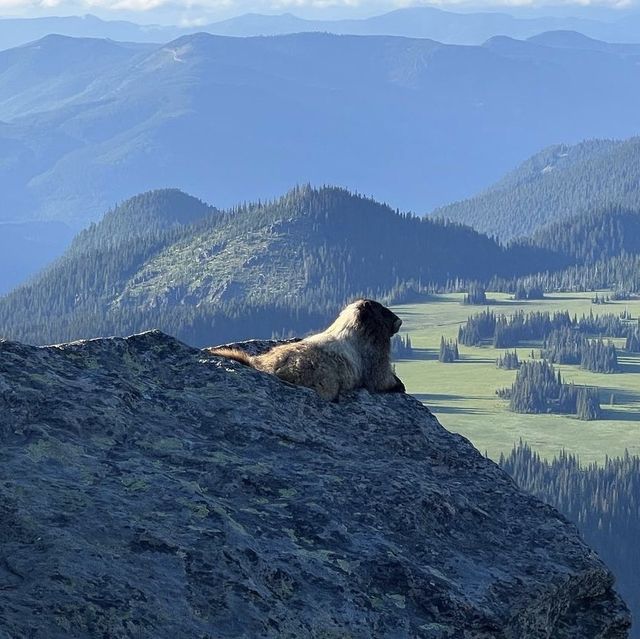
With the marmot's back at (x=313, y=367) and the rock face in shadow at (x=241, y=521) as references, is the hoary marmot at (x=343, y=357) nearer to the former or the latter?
the marmot's back at (x=313, y=367)

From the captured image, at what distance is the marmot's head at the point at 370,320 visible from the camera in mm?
19156

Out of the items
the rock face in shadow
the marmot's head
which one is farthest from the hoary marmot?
the rock face in shadow

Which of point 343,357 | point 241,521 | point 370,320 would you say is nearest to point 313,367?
point 343,357

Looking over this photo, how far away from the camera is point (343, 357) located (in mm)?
17438

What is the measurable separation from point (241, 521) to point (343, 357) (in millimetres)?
6399

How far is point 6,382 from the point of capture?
12.2 metres

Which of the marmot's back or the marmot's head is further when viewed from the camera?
the marmot's head

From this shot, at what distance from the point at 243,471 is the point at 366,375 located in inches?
214

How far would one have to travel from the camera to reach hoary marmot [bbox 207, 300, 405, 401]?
16203 mm

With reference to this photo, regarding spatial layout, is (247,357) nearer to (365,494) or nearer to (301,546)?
(365,494)

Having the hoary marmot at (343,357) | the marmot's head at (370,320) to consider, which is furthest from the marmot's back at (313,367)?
the marmot's head at (370,320)

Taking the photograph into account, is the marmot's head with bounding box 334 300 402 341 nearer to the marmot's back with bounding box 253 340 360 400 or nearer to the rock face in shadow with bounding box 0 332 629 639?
the marmot's back with bounding box 253 340 360 400

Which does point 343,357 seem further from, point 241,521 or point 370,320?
point 241,521

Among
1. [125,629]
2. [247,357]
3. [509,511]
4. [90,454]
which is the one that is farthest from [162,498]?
[247,357]
